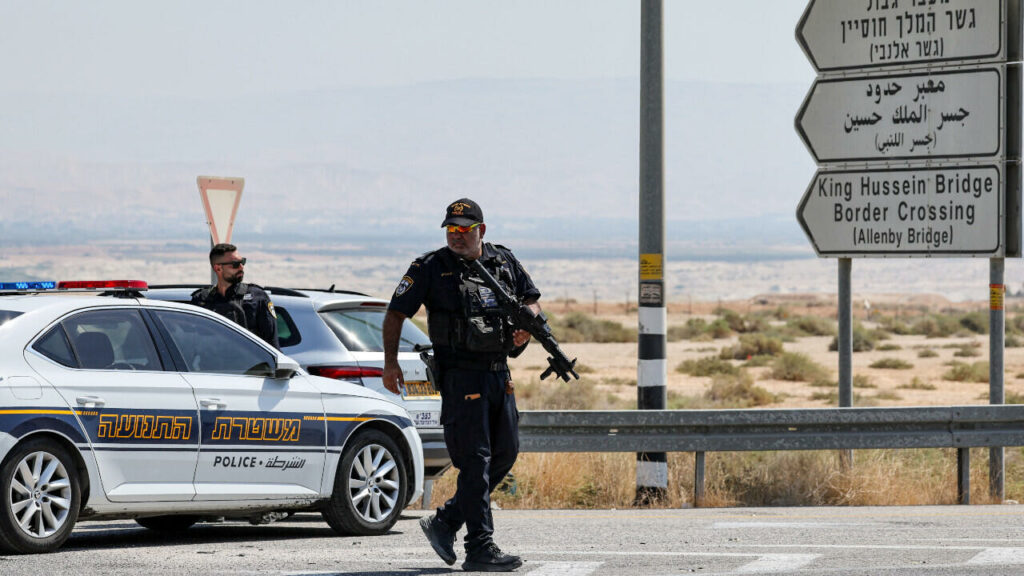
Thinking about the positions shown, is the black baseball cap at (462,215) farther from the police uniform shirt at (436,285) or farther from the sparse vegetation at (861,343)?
the sparse vegetation at (861,343)

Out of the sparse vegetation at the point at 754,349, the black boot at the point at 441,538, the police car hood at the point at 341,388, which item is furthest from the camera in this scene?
the sparse vegetation at the point at 754,349

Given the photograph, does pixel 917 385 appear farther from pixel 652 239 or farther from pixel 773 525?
pixel 773 525

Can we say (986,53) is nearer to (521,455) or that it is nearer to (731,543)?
(521,455)

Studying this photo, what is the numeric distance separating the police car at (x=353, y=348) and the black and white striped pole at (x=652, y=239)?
7.66 feet

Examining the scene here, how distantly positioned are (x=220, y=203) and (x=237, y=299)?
9.42ft

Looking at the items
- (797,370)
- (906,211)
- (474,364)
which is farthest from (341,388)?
(797,370)

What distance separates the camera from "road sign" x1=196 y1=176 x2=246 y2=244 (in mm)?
13773

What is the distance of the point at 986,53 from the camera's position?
567 inches

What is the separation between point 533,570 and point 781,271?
175368 mm

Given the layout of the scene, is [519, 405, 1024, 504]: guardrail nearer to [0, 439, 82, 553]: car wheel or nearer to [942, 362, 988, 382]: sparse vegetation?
[0, 439, 82, 553]: car wheel

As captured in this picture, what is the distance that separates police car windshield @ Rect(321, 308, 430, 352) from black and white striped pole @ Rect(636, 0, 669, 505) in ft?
7.95

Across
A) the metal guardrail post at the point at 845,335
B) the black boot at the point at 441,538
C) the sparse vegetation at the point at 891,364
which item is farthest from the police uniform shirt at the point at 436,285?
the sparse vegetation at the point at 891,364

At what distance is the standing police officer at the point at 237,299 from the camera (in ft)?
36.2

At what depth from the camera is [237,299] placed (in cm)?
1125
